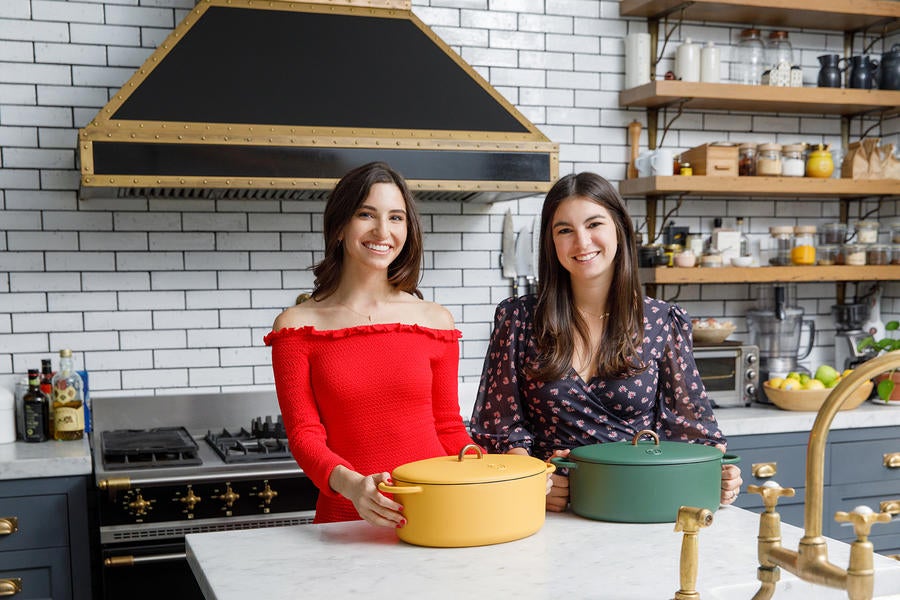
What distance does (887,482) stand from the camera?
365 cm

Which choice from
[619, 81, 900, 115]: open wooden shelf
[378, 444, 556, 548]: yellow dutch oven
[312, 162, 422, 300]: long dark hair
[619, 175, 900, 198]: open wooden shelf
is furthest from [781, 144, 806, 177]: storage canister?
[378, 444, 556, 548]: yellow dutch oven

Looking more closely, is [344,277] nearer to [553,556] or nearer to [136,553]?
[553,556]

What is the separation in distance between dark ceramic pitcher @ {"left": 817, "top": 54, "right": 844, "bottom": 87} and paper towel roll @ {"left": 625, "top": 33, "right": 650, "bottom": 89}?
31.8 inches

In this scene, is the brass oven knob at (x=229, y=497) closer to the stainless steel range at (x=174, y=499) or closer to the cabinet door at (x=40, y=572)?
the stainless steel range at (x=174, y=499)

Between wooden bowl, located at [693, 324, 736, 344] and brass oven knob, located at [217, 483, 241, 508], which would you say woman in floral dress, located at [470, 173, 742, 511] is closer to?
brass oven knob, located at [217, 483, 241, 508]

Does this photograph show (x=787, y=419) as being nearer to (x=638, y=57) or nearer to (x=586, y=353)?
(x=638, y=57)

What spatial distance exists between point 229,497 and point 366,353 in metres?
1.11

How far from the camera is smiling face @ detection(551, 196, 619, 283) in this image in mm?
2021

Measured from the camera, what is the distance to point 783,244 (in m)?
4.04

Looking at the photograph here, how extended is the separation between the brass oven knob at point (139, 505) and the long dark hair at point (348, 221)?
1077 millimetres

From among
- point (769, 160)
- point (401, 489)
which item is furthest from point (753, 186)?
point (401, 489)

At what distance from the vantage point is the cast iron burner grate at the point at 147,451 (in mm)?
2912

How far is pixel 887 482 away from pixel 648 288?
123 cm

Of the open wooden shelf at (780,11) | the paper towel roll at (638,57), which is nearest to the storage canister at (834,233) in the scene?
the open wooden shelf at (780,11)
